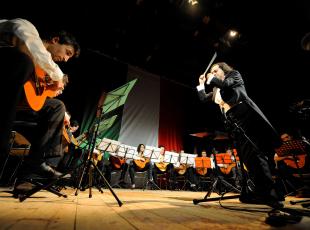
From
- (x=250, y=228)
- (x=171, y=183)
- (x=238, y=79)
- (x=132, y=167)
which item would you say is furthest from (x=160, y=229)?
(x=171, y=183)

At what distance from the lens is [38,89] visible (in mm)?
1570

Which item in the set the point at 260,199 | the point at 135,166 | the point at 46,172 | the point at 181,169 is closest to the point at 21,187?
the point at 46,172

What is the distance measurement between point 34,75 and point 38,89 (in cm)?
14

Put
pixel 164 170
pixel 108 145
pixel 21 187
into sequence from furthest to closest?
pixel 164 170, pixel 108 145, pixel 21 187

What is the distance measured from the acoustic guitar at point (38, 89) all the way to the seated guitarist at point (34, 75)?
0.02 metres

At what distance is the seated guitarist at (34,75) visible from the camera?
0.96 m

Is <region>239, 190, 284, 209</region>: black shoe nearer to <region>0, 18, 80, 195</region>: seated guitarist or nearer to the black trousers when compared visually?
the black trousers

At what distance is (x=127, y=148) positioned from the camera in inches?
232

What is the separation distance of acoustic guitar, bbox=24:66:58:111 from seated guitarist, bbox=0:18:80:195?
0.05ft

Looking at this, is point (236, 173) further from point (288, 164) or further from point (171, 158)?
point (171, 158)

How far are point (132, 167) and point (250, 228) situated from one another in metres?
5.85

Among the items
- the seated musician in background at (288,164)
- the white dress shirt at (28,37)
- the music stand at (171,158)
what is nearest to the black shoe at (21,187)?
the white dress shirt at (28,37)

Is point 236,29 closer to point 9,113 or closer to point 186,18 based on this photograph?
point 186,18

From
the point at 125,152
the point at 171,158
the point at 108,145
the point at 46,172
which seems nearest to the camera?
the point at 46,172
